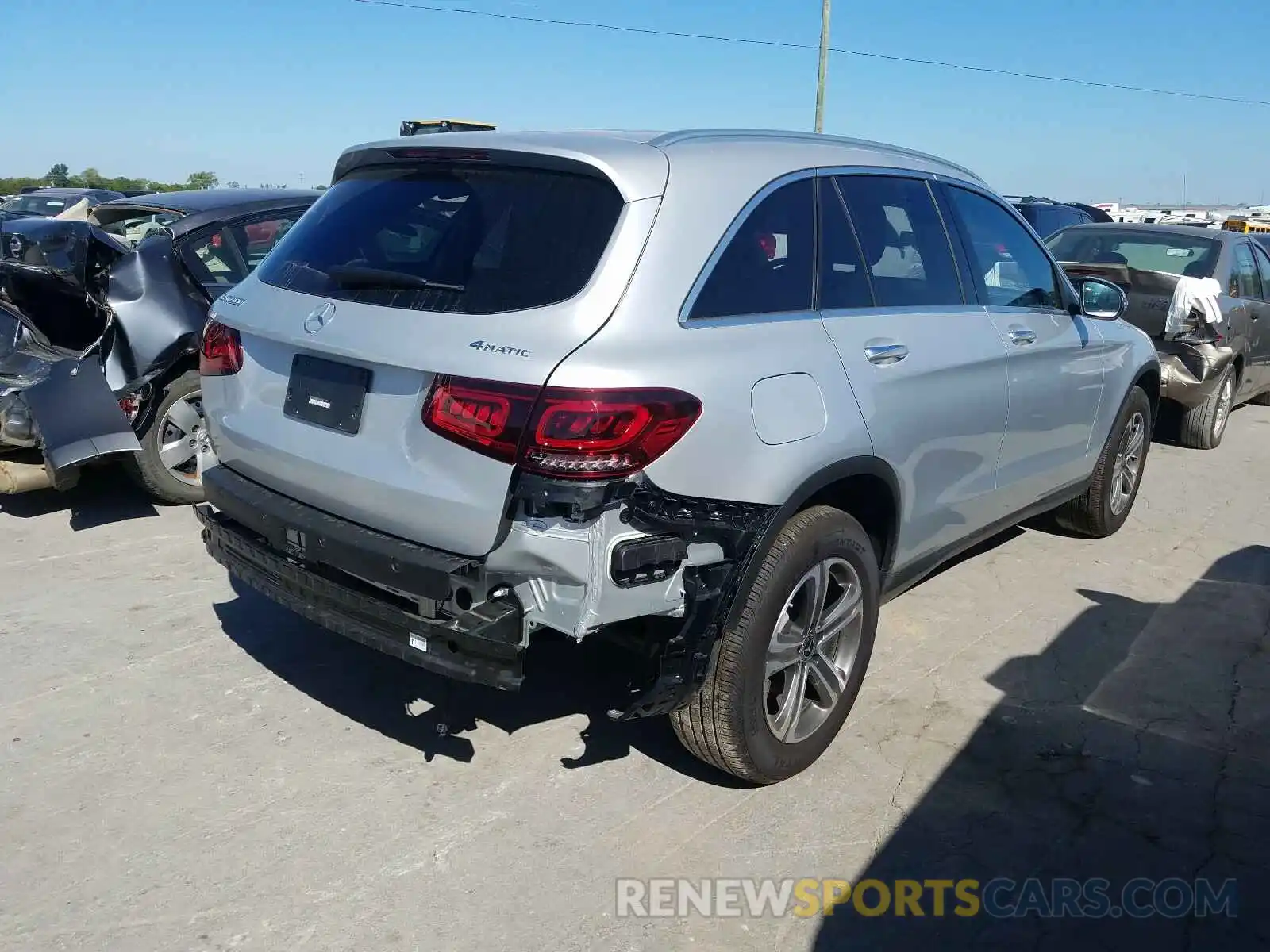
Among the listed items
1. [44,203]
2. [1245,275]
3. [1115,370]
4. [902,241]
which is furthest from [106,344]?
[44,203]

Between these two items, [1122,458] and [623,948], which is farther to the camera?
[1122,458]

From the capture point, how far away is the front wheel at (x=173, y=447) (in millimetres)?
5594

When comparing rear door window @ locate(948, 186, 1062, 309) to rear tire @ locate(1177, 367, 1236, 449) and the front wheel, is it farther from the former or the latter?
rear tire @ locate(1177, 367, 1236, 449)

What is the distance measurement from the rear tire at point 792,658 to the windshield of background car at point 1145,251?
6106mm

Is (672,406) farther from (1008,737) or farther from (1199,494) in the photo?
(1199,494)

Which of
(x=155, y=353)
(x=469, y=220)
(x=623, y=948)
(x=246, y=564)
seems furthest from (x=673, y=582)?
(x=155, y=353)

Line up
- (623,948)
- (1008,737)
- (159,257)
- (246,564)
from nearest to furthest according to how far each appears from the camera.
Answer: (623,948)
(246,564)
(1008,737)
(159,257)

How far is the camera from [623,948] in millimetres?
2641

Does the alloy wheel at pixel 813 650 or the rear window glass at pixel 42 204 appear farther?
the rear window glass at pixel 42 204

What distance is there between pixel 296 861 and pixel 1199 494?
20.8 feet

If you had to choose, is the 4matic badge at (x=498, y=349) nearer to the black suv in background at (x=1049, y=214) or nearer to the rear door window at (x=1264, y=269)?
the rear door window at (x=1264, y=269)

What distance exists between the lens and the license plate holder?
2969mm

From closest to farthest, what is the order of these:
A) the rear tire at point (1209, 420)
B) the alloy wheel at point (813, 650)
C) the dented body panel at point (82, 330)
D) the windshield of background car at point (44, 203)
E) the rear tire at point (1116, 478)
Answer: the alloy wheel at point (813, 650) → the dented body panel at point (82, 330) → the rear tire at point (1116, 478) → the rear tire at point (1209, 420) → the windshield of background car at point (44, 203)

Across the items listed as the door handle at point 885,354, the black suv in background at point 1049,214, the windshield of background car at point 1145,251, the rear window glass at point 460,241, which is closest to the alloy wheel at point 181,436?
the rear window glass at point 460,241
